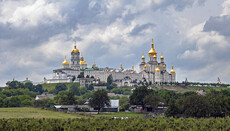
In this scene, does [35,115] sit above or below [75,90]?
below

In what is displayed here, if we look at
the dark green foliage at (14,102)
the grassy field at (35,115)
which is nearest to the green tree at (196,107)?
the grassy field at (35,115)

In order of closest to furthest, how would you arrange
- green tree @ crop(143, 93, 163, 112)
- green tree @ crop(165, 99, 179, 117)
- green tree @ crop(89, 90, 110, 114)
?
green tree @ crop(165, 99, 179, 117), green tree @ crop(143, 93, 163, 112), green tree @ crop(89, 90, 110, 114)

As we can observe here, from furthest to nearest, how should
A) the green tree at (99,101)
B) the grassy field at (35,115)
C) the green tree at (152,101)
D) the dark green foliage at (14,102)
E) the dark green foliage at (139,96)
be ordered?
1. the dark green foliage at (14,102)
2. the dark green foliage at (139,96)
3. the green tree at (99,101)
4. the green tree at (152,101)
5. the grassy field at (35,115)

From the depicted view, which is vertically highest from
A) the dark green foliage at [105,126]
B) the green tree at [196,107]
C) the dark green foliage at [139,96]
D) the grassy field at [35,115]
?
the dark green foliage at [139,96]

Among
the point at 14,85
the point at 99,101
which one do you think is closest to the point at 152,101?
the point at 99,101

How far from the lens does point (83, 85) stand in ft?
638

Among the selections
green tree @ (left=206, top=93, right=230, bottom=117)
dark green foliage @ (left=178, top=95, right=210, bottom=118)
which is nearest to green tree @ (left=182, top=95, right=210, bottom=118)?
dark green foliage @ (left=178, top=95, right=210, bottom=118)

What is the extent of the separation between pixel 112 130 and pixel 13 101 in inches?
3111

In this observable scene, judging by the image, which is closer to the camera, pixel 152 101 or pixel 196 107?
pixel 196 107

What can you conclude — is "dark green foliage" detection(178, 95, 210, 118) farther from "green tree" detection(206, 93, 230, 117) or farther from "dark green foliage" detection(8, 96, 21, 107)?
"dark green foliage" detection(8, 96, 21, 107)

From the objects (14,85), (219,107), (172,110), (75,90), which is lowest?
(172,110)

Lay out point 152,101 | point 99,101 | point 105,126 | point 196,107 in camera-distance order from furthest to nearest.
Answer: point 99,101 < point 152,101 < point 196,107 < point 105,126

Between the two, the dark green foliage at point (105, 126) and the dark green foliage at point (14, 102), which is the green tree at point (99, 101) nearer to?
the dark green foliage at point (14, 102)

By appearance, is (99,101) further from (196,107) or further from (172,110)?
(196,107)
